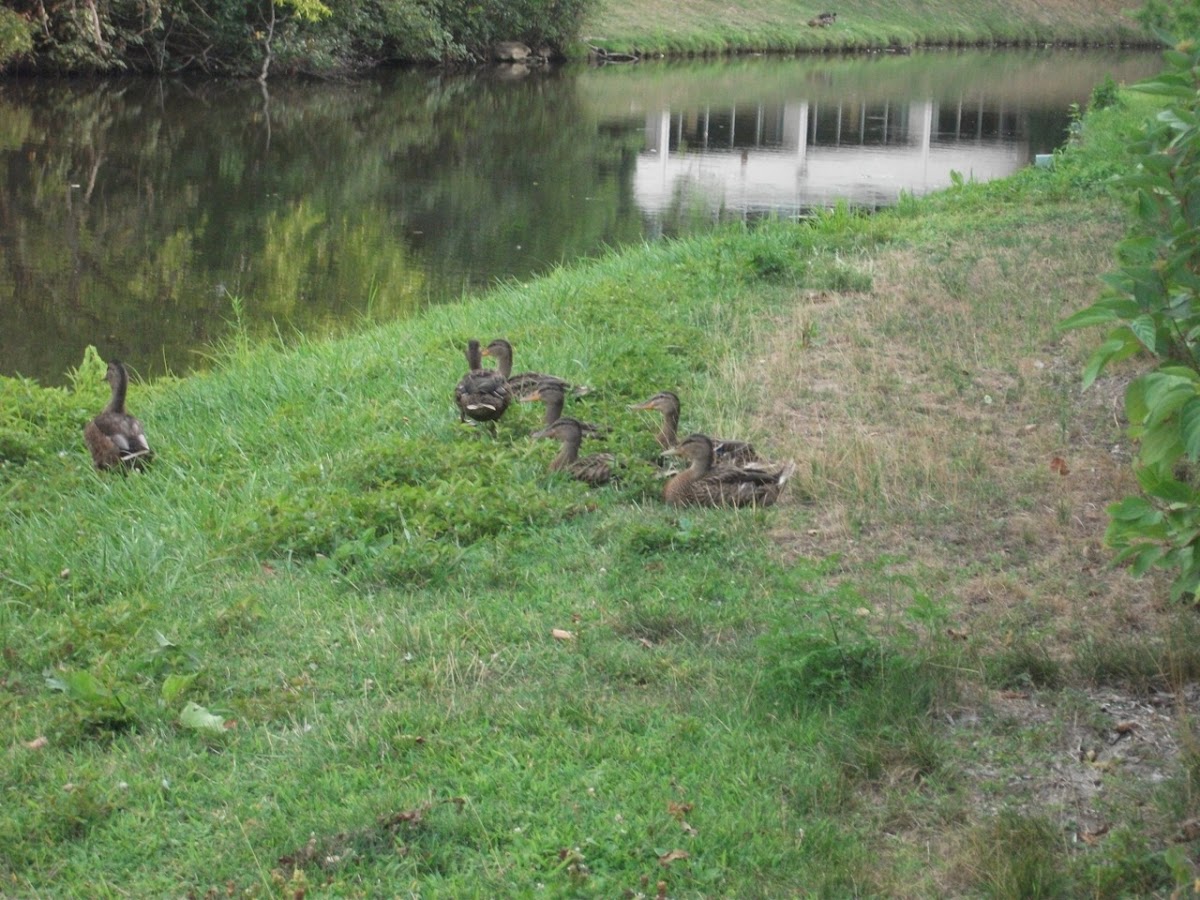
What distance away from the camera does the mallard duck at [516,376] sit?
30.9 ft

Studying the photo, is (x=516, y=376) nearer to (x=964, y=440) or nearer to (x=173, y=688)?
(x=964, y=440)

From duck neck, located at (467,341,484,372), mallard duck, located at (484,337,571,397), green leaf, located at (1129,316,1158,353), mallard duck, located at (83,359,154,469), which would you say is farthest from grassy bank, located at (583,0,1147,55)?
green leaf, located at (1129,316,1158,353)

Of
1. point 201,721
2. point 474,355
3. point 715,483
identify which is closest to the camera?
point 201,721

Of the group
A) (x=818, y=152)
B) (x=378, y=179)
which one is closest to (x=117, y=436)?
(x=378, y=179)

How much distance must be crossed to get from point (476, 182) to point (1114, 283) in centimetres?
2327

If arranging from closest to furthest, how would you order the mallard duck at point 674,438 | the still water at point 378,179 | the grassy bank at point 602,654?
1. the grassy bank at point 602,654
2. the mallard duck at point 674,438
3. the still water at point 378,179

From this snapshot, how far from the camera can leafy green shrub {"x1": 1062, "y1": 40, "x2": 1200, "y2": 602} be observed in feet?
12.9

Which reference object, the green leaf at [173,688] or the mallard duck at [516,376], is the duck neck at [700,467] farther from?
the green leaf at [173,688]

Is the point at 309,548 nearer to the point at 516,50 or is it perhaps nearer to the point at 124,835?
the point at 124,835

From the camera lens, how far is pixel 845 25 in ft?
228

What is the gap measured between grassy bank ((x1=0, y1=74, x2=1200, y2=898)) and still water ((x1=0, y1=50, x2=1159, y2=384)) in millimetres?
6624

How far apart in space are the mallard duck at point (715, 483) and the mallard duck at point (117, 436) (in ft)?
12.4

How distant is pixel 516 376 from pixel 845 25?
6436cm

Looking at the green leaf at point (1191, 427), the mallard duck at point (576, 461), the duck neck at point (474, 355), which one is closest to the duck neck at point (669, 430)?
the mallard duck at point (576, 461)
